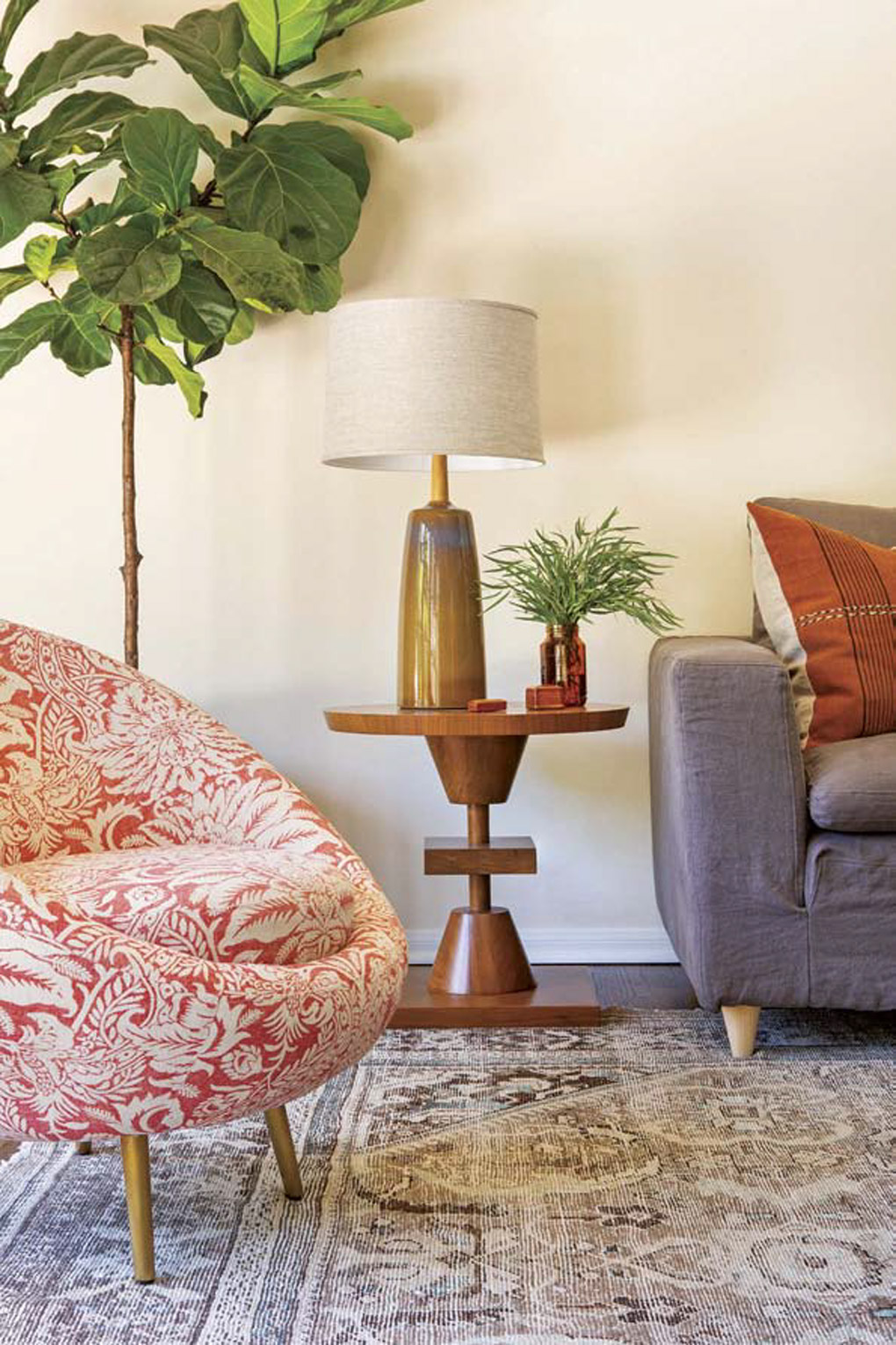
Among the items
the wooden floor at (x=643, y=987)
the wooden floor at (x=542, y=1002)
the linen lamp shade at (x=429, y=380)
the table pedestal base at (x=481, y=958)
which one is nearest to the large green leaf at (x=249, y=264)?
the linen lamp shade at (x=429, y=380)

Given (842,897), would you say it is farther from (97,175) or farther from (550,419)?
(97,175)

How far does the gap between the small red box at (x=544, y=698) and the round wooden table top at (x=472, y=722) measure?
58 mm

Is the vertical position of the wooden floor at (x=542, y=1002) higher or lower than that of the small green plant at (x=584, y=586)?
lower

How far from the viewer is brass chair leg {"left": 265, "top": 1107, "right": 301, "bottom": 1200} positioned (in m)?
1.73

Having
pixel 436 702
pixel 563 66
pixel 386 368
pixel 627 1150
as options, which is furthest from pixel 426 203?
pixel 627 1150

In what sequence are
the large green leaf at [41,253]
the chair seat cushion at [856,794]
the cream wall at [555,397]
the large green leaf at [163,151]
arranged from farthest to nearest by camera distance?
the cream wall at [555,397], the large green leaf at [41,253], the large green leaf at [163,151], the chair seat cushion at [856,794]

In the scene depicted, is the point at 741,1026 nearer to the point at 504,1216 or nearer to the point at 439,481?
the point at 504,1216

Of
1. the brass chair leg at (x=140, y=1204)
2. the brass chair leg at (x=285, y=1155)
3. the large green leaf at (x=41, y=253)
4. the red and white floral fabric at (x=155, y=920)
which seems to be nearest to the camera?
the red and white floral fabric at (x=155, y=920)

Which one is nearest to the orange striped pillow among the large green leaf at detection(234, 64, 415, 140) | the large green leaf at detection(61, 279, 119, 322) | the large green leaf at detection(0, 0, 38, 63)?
the large green leaf at detection(234, 64, 415, 140)

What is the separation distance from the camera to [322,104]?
2736 millimetres

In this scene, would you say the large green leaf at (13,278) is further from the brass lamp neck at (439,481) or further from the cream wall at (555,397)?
the brass lamp neck at (439,481)

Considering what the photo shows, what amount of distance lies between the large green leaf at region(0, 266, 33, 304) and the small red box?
1.27m

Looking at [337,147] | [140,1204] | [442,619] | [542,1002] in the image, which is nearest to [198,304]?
[337,147]

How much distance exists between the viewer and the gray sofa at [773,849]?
2.23m
